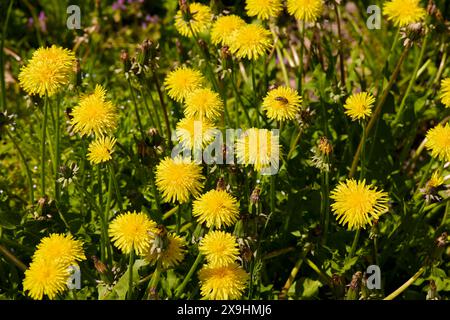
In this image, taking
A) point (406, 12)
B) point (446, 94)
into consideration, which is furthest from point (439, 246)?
point (406, 12)

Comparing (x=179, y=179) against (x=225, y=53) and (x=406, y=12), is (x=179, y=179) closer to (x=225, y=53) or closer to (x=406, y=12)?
(x=225, y=53)

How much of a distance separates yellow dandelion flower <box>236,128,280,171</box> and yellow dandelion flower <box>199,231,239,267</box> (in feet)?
0.78

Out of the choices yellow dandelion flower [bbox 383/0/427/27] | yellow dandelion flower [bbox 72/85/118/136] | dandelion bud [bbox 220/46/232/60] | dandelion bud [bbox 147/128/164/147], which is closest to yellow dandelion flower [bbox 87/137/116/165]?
yellow dandelion flower [bbox 72/85/118/136]

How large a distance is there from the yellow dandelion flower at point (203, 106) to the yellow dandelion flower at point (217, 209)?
296 mm

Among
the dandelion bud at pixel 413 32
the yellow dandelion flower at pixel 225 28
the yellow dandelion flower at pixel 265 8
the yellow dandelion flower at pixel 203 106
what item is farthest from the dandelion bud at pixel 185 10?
the dandelion bud at pixel 413 32

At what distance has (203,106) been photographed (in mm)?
1866

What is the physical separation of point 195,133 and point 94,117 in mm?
311

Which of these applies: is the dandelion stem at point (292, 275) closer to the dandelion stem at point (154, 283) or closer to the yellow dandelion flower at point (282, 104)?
the yellow dandelion flower at point (282, 104)

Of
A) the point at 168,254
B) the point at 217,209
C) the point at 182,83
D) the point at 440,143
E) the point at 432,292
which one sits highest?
the point at 182,83

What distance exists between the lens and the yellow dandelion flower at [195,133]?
1775 mm

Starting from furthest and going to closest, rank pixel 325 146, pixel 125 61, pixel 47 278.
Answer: pixel 125 61, pixel 325 146, pixel 47 278

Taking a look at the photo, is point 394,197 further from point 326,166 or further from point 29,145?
point 29,145

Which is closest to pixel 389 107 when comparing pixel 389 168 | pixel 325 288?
pixel 389 168

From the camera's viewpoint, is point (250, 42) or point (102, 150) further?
point (250, 42)
